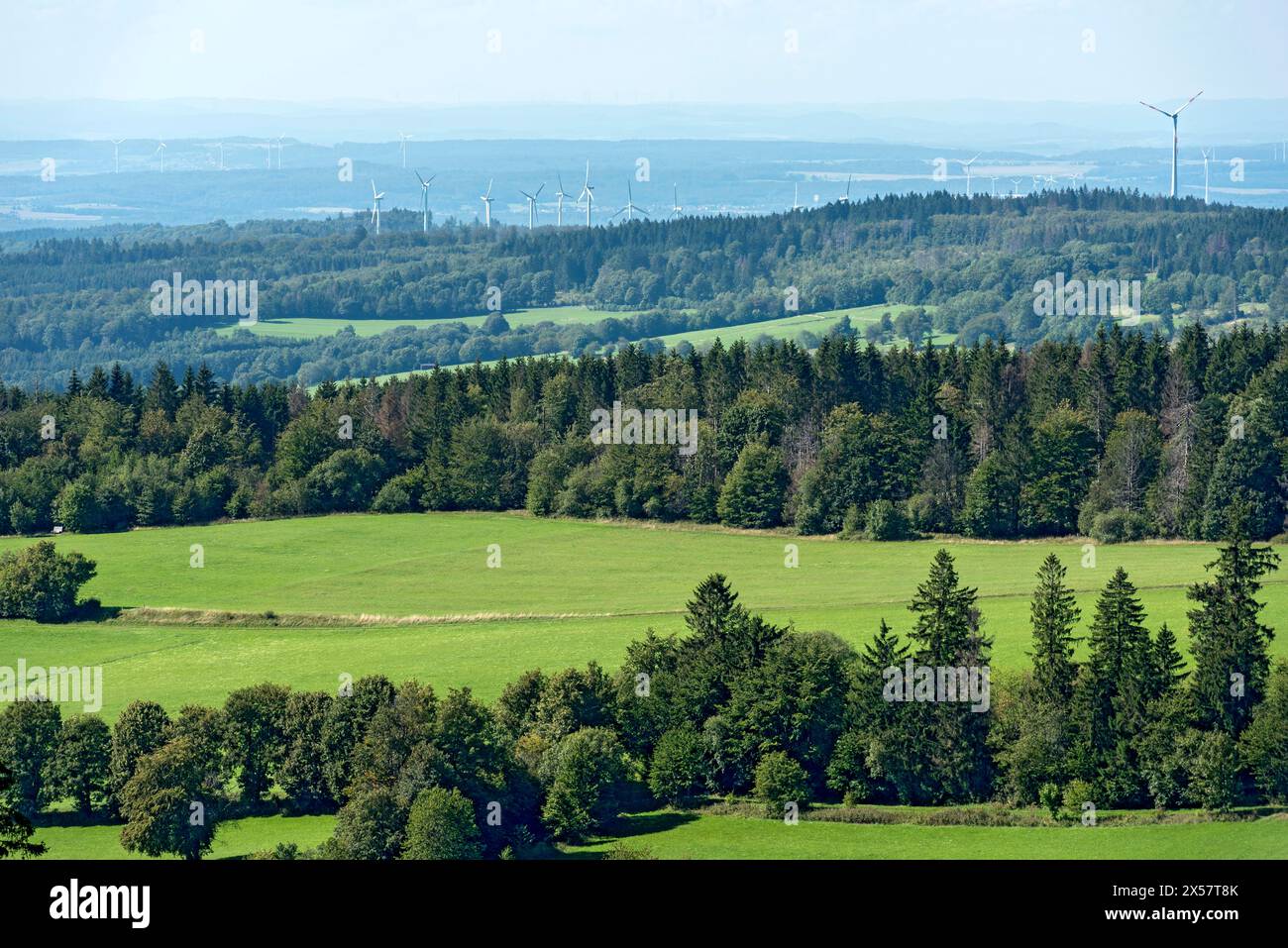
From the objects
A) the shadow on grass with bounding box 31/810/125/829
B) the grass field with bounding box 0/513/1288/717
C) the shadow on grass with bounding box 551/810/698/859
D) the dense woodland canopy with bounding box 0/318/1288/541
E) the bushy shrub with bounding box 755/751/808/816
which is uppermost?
the dense woodland canopy with bounding box 0/318/1288/541

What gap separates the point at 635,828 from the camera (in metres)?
57.5

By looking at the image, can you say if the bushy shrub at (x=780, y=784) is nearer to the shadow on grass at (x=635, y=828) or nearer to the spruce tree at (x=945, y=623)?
the shadow on grass at (x=635, y=828)

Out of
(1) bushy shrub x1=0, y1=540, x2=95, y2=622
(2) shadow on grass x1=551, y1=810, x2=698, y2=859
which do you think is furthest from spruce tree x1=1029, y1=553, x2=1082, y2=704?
(1) bushy shrub x1=0, y1=540, x2=95, y2=622

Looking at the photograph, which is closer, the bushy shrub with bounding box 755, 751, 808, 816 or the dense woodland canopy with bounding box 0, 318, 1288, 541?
the bushy shrub with bounding box 755, 751, 808, 816

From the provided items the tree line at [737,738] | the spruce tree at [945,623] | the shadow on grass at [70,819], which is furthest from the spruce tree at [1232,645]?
the shadow on grass at [70,819]

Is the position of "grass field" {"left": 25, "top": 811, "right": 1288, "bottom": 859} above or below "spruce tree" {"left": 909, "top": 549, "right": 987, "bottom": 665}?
below

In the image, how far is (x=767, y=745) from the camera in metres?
61.9

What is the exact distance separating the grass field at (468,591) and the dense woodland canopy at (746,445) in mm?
2564

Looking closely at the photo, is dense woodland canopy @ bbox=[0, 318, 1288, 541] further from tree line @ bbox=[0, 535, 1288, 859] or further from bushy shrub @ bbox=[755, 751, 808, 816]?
bushy shrub @ bbox=[755, 751, 808, 816]

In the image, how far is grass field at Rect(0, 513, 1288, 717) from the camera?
79.0m

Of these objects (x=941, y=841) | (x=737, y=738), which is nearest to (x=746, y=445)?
(x=737, y=738)

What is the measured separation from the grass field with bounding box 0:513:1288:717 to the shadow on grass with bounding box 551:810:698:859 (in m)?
14.1
